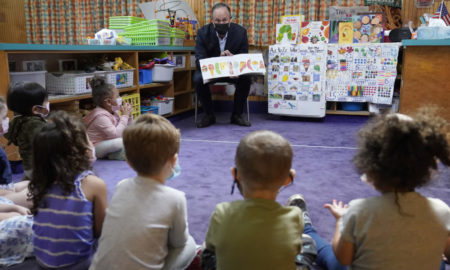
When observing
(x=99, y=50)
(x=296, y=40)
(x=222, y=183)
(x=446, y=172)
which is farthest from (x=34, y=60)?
(x=446, y=172)

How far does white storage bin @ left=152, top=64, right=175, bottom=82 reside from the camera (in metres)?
3.79

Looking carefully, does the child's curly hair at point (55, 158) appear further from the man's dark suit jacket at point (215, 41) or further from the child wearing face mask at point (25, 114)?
the man's dark suit jacket at point (215, 41)

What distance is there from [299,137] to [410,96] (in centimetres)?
105

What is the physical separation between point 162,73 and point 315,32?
5.31ft

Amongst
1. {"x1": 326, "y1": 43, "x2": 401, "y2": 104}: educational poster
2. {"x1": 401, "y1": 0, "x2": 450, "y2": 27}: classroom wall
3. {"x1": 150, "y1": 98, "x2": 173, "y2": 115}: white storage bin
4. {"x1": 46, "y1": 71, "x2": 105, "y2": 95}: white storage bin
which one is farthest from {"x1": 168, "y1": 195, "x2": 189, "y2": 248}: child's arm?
{"x1": 401, "y1": 0, "x2": 450, "y2": 27}: classroom wall

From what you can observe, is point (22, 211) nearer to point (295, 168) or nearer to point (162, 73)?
point (295, 168)

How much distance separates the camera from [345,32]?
12.9ft

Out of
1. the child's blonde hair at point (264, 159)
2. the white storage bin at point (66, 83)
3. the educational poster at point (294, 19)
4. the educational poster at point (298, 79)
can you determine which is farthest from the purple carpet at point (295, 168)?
the educational poster at point (294, 19)

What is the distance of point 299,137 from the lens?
3.40m

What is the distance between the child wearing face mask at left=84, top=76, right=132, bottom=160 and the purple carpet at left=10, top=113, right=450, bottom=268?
0.30ft

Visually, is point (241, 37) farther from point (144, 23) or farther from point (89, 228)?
point (89, 228)

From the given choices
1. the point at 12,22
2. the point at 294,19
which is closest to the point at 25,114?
the point at 294,19

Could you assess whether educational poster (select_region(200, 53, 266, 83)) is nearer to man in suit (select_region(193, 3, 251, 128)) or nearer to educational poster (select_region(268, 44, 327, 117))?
man in suit (select_region(193, 3, 251, 128))

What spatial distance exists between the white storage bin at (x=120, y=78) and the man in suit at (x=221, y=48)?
0.75 metres
